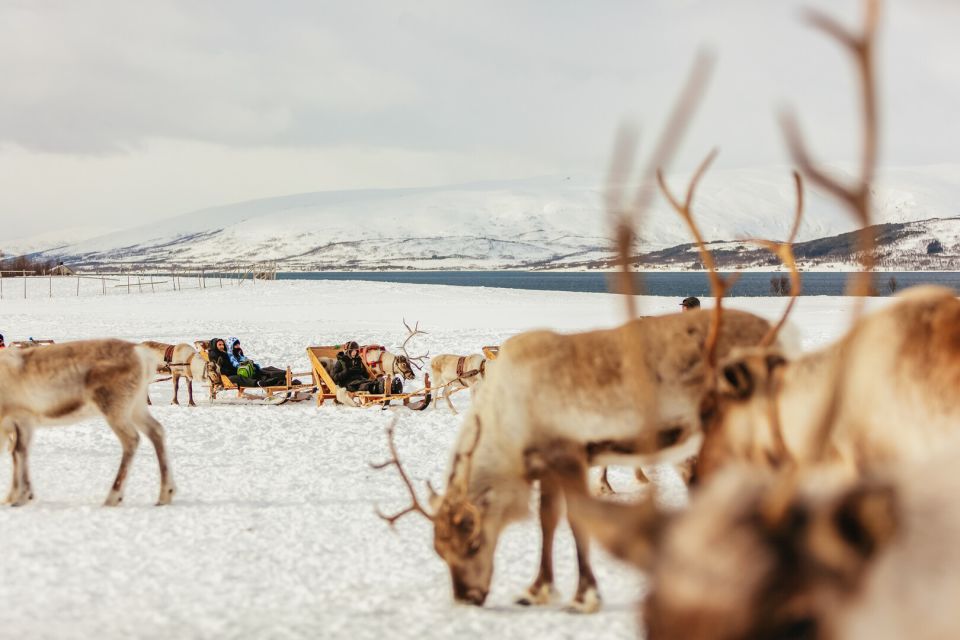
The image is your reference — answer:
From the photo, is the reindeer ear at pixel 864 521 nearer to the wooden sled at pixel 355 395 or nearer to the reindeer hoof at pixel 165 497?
the reindeer hoof at pixel 165 497

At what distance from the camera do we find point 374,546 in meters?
6.72

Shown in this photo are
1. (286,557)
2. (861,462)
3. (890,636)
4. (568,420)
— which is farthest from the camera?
(286,557)

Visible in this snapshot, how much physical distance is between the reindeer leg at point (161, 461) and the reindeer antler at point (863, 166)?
7.94m

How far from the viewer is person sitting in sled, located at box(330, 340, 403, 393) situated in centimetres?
1530

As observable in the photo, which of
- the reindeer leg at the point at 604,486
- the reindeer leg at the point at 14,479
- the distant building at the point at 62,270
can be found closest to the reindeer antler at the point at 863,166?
the reindeer leg at the point at 604,486

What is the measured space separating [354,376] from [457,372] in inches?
81.0

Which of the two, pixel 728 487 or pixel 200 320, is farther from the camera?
pixel 200 320

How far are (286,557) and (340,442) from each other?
505 centimetres

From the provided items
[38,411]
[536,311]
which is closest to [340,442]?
[38,411]

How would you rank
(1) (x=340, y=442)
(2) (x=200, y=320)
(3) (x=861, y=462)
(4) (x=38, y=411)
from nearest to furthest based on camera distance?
(3) (x=861, y=462) → (4) (x=38, y=411) → (1) (x=340, y=442) → (2) (x=200, y=320)

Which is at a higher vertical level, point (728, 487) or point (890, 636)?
point (728, 487)

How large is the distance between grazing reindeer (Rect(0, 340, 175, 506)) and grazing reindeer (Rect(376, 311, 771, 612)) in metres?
4.35

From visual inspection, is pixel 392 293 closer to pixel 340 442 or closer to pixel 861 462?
pixel 340 442

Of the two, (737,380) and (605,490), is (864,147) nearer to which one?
(737,380)
